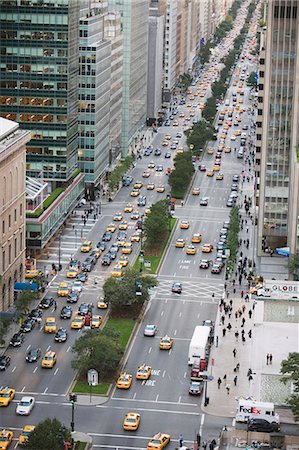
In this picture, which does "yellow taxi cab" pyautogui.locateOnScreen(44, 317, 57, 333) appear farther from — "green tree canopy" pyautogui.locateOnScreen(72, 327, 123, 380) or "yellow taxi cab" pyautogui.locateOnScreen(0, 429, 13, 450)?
"yellow taxi cab" pyautogui.locateOnScreen(0, 429, 13, 450)

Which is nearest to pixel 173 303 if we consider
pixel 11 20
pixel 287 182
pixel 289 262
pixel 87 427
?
pixel 289 262

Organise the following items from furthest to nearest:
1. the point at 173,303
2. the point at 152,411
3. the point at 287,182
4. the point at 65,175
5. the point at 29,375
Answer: the point at 65,175, the point at 287,182, the point at 173,303, the point at 29,375, the point at 152,411

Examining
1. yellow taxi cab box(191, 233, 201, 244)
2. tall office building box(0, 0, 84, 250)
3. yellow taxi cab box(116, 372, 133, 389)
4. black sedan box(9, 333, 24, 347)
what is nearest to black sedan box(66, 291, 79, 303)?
black sedan box(9, 333, 24, 347)

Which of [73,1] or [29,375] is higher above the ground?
[73,1]

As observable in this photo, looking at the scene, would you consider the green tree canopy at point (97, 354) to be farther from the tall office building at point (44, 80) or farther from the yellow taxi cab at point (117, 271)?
the tall office building at point (44, 80)

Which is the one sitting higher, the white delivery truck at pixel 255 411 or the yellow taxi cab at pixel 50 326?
the white delivery truck at pixel 255 411

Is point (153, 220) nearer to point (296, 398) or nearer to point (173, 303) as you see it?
point (173, 303)

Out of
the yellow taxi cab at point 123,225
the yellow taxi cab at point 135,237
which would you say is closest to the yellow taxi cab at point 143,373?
the yellow taxi cab at point 135,237
